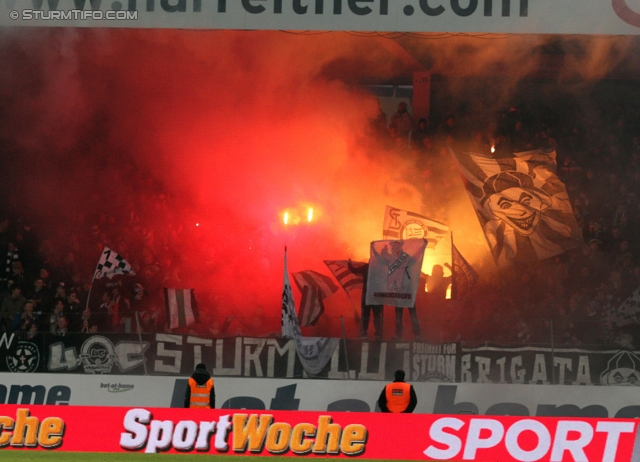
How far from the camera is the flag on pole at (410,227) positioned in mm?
14789

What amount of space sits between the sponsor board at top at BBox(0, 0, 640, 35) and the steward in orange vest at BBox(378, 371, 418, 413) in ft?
15.1

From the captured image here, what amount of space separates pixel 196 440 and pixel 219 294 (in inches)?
246

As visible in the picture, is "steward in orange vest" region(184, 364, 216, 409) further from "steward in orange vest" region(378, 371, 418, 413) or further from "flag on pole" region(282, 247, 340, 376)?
"flag on pole" region(282, 247, 340, 376)

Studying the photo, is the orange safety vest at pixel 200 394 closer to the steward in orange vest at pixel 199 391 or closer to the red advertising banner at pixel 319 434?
the steward in orange vest at pixel 199 391

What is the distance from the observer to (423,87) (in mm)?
15867

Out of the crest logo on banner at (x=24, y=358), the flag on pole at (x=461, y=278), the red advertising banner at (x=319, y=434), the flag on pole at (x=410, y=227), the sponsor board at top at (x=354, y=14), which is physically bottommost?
the red advertising banner at (x=319, y=434)

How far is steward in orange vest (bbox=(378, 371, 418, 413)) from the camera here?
1015cm

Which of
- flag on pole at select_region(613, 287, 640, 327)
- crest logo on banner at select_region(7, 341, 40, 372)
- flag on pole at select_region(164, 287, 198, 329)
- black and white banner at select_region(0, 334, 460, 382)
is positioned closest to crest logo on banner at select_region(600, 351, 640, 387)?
flag on pole at select_region(613, 287, 640, 327)

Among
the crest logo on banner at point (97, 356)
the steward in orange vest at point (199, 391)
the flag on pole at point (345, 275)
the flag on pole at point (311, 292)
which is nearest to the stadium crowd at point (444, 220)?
the flag on pole at point (311, 292)

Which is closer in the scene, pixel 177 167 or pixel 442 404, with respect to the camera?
pixel 442 404

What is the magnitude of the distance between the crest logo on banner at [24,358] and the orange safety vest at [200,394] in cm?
303

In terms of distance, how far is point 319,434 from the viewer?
8523mm

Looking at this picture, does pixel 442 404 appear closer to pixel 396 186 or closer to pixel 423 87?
pixel 396 186

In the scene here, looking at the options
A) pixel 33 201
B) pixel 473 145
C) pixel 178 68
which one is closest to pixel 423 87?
pixel 473 145
